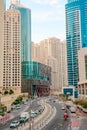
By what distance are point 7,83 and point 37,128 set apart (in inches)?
4903

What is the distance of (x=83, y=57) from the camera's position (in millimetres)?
138125

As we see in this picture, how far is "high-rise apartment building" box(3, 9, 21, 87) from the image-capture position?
172m

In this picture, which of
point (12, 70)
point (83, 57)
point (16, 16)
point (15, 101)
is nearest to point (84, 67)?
point (83, 57)

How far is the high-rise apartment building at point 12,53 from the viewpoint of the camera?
17250 centimetres

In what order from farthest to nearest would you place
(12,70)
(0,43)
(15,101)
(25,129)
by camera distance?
(12,70) → (0,43) → (15,101) → (25,129)

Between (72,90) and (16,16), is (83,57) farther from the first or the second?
(16,16)

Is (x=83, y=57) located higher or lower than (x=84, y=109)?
higher

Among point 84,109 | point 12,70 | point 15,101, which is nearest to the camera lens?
point 84,109

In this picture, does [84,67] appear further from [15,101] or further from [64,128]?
[64,128]

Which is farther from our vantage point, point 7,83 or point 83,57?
point 7,83

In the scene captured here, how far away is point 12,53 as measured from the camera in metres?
173

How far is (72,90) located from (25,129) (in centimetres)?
13085

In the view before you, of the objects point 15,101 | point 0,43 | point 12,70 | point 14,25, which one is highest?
point 14,25

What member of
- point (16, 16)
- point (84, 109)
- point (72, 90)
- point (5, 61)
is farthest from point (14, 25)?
point (84, 109)
